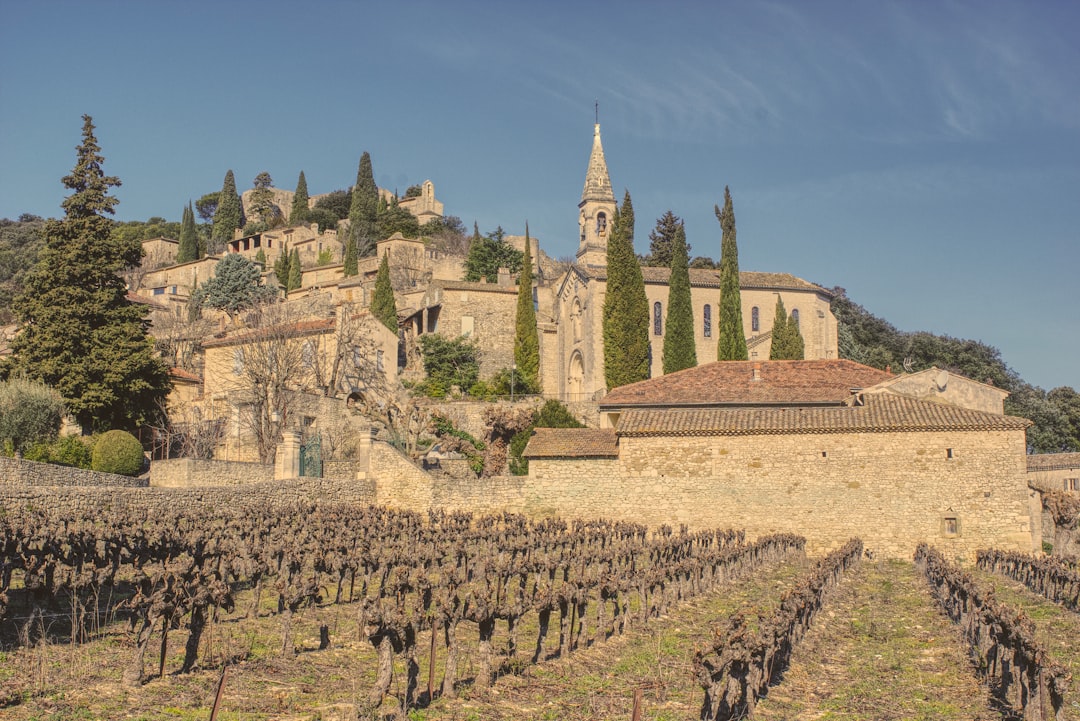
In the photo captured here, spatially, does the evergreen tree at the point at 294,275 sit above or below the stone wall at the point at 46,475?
above

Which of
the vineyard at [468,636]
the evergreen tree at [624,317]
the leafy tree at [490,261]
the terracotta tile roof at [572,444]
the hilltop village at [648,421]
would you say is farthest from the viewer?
the leafy tree at [490,261]

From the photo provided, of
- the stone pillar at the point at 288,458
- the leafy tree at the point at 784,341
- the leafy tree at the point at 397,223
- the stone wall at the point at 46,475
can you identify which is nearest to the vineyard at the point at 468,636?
the stone wall at the point at 46,475

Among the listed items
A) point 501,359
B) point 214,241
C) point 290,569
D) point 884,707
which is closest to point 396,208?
point 214,241

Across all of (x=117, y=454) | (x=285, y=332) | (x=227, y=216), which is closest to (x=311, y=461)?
(x=117, y=454)

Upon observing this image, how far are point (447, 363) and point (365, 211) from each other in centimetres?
4177

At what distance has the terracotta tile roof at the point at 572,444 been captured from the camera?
3166 centimetres

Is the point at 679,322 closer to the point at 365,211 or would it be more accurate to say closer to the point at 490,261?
the point at 490,261

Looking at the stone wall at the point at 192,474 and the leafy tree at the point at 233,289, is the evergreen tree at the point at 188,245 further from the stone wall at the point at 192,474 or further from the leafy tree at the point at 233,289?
the stone wall at the point at 192,474

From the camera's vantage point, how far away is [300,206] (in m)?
103

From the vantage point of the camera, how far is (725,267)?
186 ft

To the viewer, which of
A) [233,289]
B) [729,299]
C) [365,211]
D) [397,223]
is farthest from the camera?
[365,211]

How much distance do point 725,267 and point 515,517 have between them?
95.7 feet

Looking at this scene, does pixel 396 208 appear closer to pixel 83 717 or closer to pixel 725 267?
pixel 725 267

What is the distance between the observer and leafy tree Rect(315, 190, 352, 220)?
346 feet
